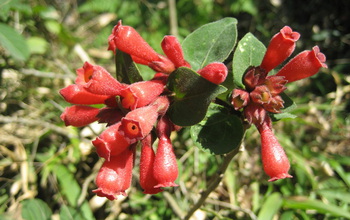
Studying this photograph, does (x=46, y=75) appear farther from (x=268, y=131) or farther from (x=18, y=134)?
(x=268, y=131)

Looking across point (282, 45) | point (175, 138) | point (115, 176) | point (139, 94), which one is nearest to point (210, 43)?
point (282, 45)

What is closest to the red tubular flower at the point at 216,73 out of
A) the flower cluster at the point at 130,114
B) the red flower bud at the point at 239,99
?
the flower cluster at the point at 130,114

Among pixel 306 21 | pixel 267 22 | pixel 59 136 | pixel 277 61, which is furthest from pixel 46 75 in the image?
pixel 306 21

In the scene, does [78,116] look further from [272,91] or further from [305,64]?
[305,64]

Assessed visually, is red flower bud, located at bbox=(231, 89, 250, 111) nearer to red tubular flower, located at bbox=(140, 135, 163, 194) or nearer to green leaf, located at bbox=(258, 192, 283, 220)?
red tubular flower, located at bbox=(140, 135, 163, 194)

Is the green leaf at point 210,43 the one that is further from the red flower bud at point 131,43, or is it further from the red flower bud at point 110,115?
the red flower bud at point 110,115

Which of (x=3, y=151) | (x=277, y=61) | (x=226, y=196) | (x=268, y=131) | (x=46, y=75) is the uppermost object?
(x=277, y=61)

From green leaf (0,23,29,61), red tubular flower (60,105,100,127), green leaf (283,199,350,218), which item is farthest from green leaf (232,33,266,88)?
green leaf (0,23,29,61)
